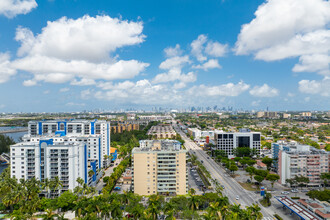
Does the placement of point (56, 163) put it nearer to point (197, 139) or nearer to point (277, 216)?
point (277, 216)

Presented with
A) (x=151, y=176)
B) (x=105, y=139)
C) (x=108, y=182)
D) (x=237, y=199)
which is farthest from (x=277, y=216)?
(x=105, y=139)

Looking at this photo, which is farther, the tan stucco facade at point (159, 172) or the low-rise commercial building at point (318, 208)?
the tan stucco facade at point (159, 172)

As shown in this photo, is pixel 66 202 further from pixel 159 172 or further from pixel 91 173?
pixel 159 172

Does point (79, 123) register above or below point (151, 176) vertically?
above

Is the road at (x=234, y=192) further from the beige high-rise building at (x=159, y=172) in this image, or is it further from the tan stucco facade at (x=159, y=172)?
the tan stucco facade at (x=159, y=172)

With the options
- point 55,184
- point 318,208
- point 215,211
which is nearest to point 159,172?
point 215,211

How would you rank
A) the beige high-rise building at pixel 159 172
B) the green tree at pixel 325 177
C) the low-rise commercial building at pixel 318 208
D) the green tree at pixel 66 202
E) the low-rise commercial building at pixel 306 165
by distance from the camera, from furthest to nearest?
the low-rise commercial building at pixel 306 165, the green tree at pixel 325 177, the beige high-rise building at pixel 159 172, the green tree at pixel 66 202, the low-rise commercial building at pixel 318 208

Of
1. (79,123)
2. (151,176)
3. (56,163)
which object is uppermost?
(79,123)

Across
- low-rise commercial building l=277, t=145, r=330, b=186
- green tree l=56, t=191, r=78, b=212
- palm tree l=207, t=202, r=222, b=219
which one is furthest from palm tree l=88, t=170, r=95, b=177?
low-rise commercial building l=277, t=145, r=330, b=186

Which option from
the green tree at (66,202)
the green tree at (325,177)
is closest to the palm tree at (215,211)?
the green tree at (66,202)
